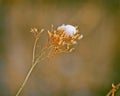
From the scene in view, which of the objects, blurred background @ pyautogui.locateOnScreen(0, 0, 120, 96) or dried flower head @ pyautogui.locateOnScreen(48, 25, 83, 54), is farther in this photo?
blurred background @ pyautogui.locateOnScreen(0, 0, 120, 96)

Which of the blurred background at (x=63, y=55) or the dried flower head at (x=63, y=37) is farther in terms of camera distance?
the blurred background at (x=63, y=55)

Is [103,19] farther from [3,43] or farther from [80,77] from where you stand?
[3,43]

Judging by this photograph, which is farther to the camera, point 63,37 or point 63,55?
point 63,55

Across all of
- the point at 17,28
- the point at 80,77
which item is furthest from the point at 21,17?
the point at 80,77
